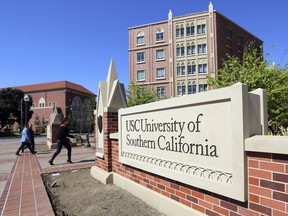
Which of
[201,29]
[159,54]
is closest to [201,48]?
[201,29]

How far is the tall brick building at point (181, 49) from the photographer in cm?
4897

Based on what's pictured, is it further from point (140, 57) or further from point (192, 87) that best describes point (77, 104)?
point (192, 87)

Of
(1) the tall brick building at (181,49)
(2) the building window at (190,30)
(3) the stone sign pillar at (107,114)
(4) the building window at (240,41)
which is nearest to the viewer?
(3) the stone sign pillar at (107,114)

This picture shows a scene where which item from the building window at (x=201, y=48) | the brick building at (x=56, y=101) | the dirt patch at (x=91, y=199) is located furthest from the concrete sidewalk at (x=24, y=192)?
the brick building at (x=56, y=101)

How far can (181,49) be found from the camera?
51.4m

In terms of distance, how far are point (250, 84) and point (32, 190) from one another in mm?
12497

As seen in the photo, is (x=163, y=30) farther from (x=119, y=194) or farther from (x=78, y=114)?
(x=119, y=194)

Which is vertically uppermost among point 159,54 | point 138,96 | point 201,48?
point 201,48

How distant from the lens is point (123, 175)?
6.44m

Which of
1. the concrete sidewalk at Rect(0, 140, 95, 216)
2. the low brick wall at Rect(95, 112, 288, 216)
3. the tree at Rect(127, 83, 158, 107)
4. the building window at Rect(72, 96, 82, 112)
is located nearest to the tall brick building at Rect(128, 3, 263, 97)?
the tree at Rect(127, 83, 158, 107)

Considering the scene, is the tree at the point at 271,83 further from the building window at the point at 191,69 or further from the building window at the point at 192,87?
the building window at the point at 191,69

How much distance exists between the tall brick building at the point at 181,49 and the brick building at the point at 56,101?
3179 cm

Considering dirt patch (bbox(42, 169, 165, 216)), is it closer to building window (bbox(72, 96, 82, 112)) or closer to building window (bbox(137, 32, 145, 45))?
building window (bbox(137, 32, 145, 45))

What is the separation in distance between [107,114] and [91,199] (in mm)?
2200
